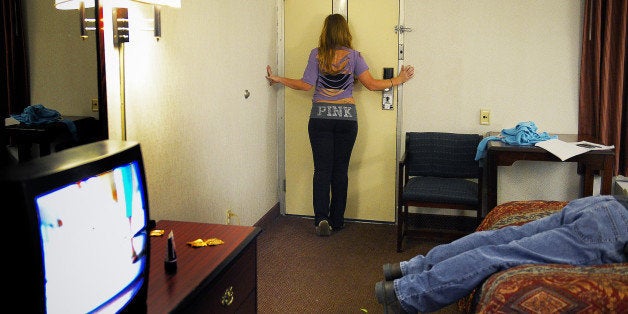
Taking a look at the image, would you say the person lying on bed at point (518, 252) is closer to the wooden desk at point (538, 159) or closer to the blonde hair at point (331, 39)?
the wooden desk at point (538, 159)

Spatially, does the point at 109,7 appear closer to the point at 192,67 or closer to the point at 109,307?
the point at 192,67

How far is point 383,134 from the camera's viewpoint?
482 centimetres

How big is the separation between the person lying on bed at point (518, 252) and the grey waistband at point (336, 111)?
1952 mm

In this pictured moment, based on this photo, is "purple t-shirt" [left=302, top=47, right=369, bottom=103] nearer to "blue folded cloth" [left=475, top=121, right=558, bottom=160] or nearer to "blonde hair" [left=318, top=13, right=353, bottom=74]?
"blonde hair" [left=318, top=13, right=353, bottom=74]

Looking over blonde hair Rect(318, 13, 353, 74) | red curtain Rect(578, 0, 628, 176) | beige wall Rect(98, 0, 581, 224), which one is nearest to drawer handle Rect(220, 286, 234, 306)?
beige wall Rect(98, 0, 581, 224)

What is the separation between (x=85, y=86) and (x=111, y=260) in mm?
972

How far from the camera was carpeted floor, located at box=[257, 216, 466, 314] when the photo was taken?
3.36 m

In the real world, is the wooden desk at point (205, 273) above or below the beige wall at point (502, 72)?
below

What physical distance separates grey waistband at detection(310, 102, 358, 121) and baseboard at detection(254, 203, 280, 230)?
0.89 m

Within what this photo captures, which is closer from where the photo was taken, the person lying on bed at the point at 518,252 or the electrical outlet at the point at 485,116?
the person lying on bed at the point at 518,252

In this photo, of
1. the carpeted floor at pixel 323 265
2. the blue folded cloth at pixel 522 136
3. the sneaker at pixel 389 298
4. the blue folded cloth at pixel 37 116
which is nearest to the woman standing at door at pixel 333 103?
the carpeted floor at pixel 323 265

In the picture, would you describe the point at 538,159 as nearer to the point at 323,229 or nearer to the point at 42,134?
the point at 323,229

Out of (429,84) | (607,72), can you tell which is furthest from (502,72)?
(607,72)

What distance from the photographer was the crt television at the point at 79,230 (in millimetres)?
1146
